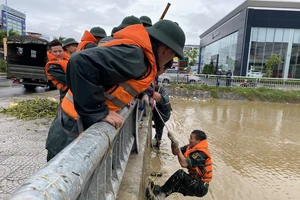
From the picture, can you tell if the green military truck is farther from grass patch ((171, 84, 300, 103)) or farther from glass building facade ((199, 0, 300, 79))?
glass building facade ((199, 0, 300, 79))

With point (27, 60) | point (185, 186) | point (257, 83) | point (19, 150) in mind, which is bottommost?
point (185, 186)

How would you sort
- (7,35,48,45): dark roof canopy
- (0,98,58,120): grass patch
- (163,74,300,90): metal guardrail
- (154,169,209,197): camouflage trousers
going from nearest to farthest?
1. (154,169,209,197): camouflage trousers
2. (0,98,58,120): grass patch
3. (7,35,48,45): dark roof canopy
4. (163,74,300,90): metal guardrail

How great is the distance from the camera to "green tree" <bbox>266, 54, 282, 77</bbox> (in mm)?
26341

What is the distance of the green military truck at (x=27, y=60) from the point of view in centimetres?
1132

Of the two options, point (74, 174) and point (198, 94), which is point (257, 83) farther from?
point (74, 174)

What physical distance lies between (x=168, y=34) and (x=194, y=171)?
6.42 feet

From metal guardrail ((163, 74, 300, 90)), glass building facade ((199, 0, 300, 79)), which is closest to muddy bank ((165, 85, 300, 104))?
metal guardrail ((163, 74, 300, 90))

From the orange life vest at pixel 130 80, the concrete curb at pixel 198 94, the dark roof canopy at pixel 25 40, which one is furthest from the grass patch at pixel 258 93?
the orange life vest at pixel 130 80

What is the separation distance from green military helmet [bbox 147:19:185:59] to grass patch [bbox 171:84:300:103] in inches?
536

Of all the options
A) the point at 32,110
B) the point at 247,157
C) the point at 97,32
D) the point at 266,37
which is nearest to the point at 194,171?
the point at 97,32

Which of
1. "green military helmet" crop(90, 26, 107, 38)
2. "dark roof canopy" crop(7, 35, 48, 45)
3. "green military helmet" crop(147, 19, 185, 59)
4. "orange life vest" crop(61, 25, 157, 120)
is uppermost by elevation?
"dark roof canopy" crop(7, 35, 48, 45)

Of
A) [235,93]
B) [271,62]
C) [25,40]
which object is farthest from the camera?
[271,62]

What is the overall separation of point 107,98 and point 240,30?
32256 mm

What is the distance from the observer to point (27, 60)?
41.6 feet
